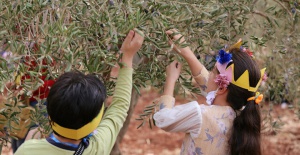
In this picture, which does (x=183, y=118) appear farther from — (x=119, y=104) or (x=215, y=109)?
(x=119, y=104)

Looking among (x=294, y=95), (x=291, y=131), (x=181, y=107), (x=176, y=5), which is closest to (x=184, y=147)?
(x=181, y=107)

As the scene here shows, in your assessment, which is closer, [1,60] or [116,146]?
[1,60]

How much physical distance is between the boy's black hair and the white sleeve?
2.21 ft

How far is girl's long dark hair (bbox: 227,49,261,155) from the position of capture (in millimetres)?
2791

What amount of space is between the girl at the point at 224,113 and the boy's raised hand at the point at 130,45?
38 centimetres

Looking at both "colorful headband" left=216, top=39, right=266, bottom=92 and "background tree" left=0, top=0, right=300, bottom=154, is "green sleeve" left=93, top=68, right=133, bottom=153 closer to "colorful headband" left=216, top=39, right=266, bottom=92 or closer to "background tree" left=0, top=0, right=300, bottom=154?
"background tree" left=0, top=0, right=300, bottom=154

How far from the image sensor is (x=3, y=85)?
2584mm

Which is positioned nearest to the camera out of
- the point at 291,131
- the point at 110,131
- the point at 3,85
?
the point at 110,131

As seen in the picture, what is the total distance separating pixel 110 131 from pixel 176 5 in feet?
2.94

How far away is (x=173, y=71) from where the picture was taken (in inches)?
118

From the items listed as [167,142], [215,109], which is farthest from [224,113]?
[167,142]

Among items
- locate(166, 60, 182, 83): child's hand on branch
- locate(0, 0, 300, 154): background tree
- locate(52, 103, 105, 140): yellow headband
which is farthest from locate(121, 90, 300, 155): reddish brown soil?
locate(52, 103, 105, 140): yellow headband

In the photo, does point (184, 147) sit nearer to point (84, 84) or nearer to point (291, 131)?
point (84, 84)

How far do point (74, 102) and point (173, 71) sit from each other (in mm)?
957
